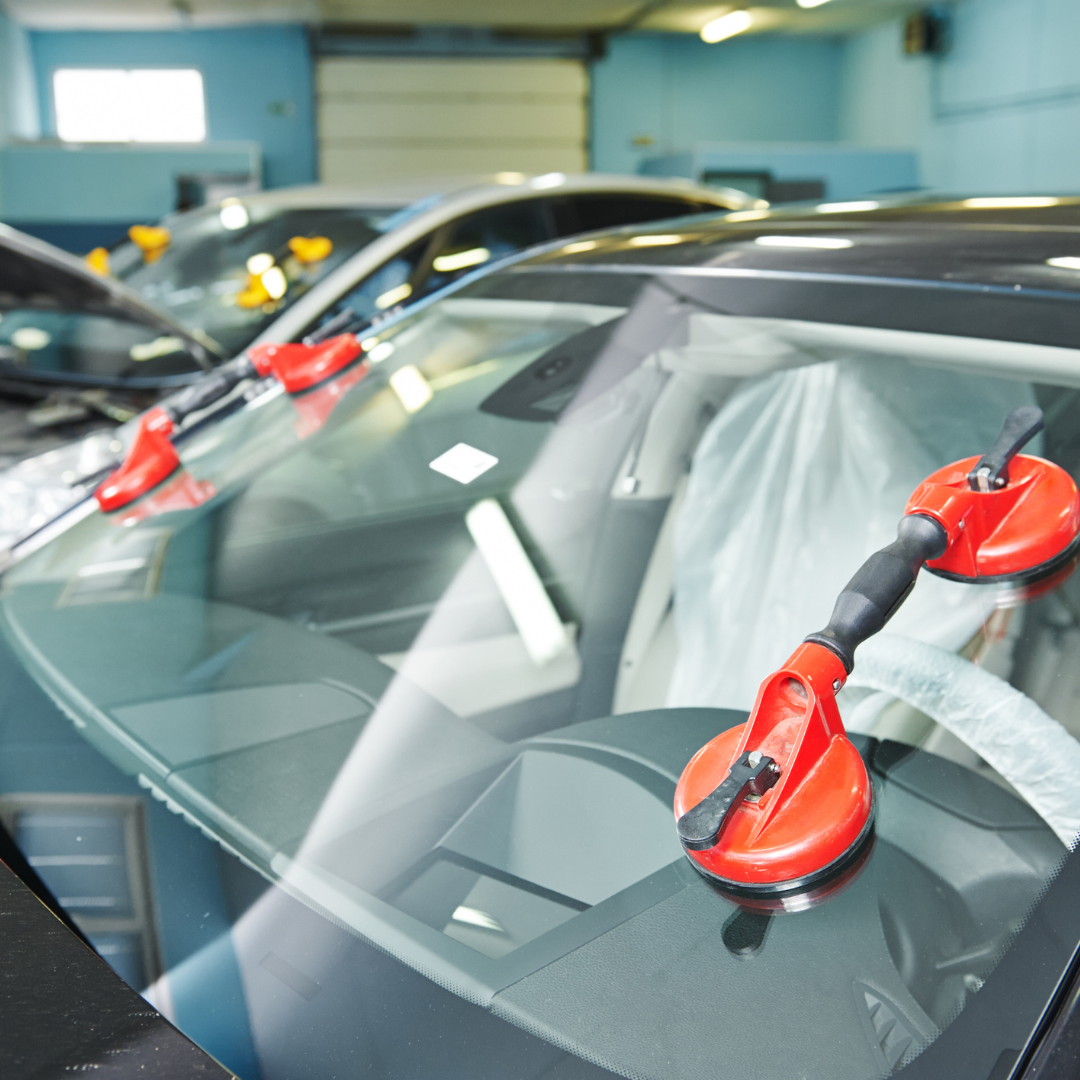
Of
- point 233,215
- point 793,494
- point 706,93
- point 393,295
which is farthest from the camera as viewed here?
point 706,93

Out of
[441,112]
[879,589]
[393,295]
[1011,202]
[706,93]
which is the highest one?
[706,93]

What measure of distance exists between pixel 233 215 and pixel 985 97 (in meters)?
8.49

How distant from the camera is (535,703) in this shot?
115 centimetres

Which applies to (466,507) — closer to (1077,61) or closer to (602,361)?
(602,361)

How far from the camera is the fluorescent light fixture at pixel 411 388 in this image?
1.15 meters

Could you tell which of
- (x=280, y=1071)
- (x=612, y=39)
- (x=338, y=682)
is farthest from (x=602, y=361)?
(x=612, y=39)

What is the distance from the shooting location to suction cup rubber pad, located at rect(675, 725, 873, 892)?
1.71ft

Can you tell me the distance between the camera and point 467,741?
85 cm

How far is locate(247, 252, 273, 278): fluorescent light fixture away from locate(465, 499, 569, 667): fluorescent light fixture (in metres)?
1.82

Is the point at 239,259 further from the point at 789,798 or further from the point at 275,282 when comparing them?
the point at 789,798

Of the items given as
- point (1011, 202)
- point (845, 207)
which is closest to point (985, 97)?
point (845, 207)

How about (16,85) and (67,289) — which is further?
(16,85)

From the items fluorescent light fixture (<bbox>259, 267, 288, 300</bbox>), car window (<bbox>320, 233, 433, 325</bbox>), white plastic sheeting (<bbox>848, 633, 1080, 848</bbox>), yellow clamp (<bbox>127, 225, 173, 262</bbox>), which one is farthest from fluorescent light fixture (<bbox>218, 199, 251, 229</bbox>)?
white plastic sheeting (<bbox>848, 633, 1080, 848</bbox>)

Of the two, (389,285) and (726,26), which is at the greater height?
(726,26)
